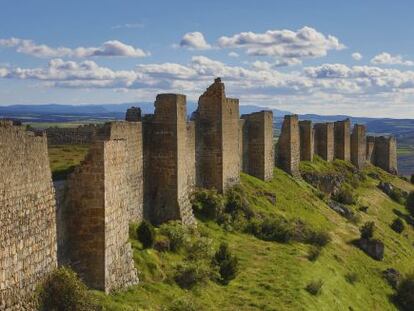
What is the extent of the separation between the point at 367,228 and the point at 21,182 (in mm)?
27097

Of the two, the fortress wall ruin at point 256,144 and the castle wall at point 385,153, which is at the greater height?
the fortress wall ruin at point 256,144

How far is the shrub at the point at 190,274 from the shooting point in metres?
21.5

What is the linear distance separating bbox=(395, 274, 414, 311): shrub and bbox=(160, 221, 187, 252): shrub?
39.7 ft

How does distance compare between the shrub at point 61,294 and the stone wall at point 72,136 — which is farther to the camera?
the stone wall at point 72,136

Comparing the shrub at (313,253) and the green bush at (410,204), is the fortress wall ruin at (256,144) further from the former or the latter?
the green bush at (410,204)

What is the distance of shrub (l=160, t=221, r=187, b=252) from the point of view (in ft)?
79.2

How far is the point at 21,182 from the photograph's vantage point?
1459 centimetres

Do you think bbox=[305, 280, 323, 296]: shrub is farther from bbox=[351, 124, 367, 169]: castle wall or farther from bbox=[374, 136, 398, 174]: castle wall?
bbox=[374, 136, 398, 174]: castle wall

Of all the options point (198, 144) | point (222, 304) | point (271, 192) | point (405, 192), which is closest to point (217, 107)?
point (198, 144)

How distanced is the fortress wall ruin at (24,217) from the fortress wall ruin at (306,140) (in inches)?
1601

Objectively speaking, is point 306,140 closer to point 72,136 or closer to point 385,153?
point 385,153

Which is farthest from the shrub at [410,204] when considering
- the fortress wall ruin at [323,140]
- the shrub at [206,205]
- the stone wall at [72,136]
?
the stone wall at [72,136]

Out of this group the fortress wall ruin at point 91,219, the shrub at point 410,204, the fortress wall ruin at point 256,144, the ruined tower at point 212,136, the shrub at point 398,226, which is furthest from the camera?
the shrub at point 410,204

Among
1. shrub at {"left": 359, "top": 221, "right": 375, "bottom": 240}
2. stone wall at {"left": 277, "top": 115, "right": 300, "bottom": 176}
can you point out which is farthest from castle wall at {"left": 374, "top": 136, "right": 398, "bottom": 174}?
shrub at {"left": 359, "top": 221, "right": 375, "bottom": 240}
